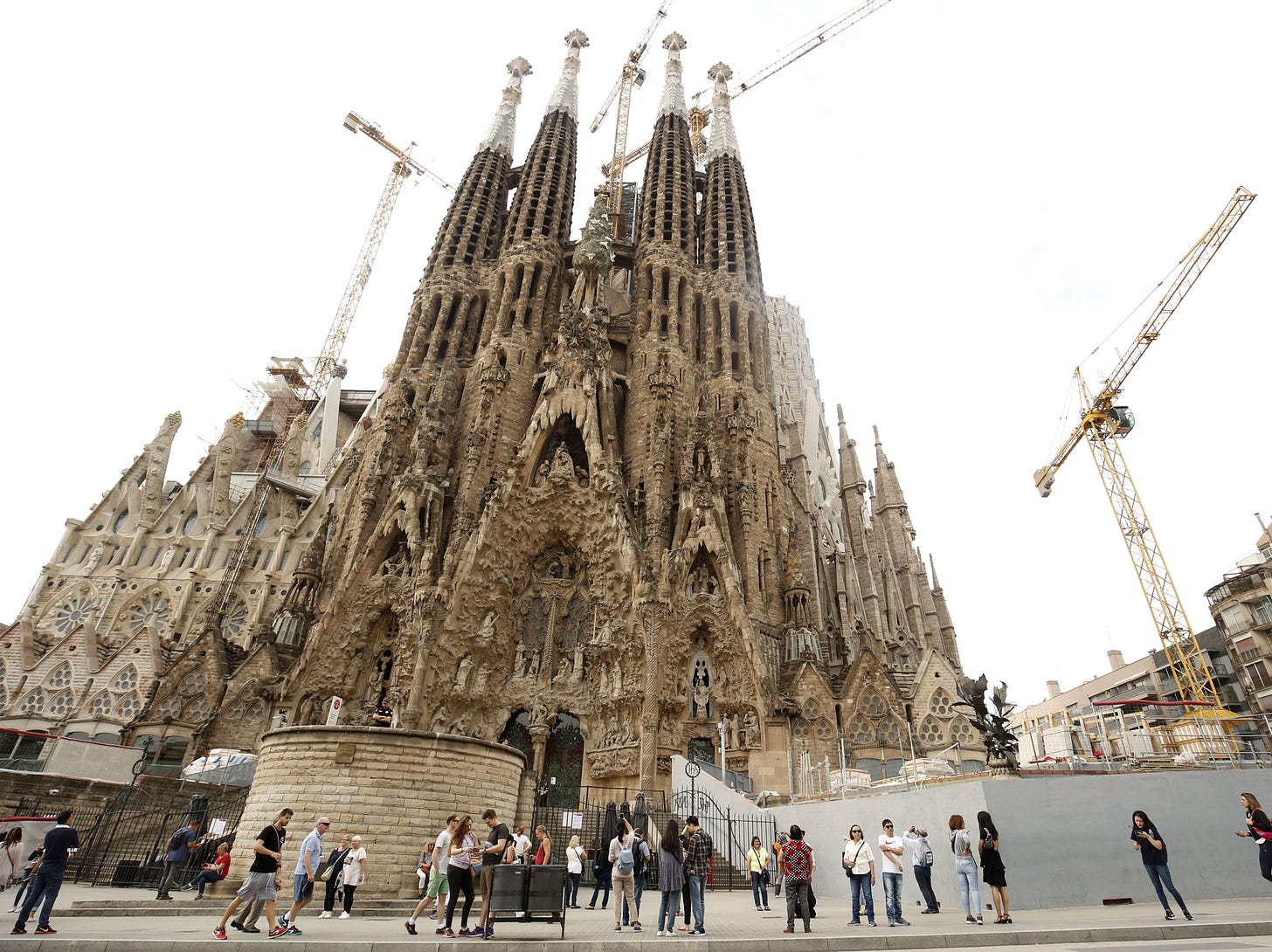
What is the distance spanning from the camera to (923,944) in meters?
7.18

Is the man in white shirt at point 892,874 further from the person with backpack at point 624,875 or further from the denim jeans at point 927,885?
the person with backpack at point 624,875

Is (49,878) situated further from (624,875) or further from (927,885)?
(927,885)

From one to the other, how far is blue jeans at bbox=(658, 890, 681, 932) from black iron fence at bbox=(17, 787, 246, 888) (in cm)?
857

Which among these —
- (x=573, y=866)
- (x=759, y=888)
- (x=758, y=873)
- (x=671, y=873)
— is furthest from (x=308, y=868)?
(x=759, y=888)

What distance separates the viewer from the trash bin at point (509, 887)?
6738 millimetres

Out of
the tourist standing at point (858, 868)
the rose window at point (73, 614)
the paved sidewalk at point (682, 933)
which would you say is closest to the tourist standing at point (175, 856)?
the paved sidewalk at point (682, 933)

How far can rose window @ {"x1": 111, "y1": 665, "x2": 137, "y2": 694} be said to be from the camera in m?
29.0

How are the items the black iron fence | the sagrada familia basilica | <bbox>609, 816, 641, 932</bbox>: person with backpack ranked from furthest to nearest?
the sagrada familia basilica → the black iron fence → <bbox>609, 816, 641, 932</bbox>: person with backpack

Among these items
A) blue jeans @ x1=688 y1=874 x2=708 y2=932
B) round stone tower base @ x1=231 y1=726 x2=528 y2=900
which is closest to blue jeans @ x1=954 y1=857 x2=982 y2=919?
blue jeans @ x1=688 y1=874 x2=708 y2=932

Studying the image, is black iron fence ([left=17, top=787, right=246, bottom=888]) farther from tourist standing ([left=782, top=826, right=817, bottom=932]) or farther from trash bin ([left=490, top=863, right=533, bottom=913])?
tourist standing ([left=782, top=826, right=817, bottom=932])

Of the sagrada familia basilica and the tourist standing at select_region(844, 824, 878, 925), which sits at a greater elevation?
the sagrada familia basilica

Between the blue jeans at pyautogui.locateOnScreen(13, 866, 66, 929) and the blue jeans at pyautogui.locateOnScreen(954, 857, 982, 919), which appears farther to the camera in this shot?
the blue jeans at pyautogui.locateOnScreen(954, 857, 982, 919)

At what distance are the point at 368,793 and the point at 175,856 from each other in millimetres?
3196

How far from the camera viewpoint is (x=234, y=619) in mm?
33219
